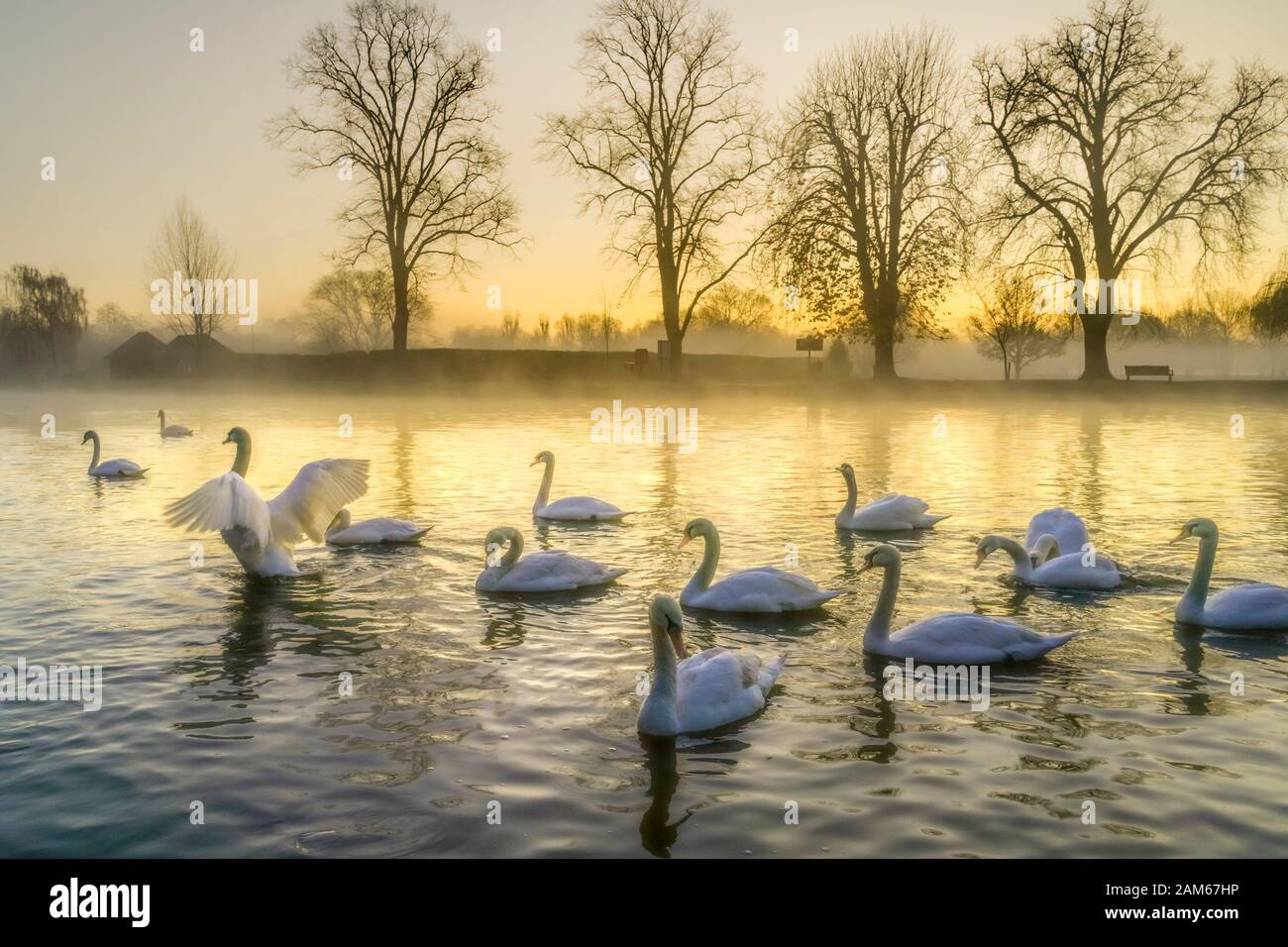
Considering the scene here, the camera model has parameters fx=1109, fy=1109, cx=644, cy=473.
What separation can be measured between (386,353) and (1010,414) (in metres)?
32.2

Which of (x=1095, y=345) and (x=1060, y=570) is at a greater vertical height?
(x=1095, y=345)

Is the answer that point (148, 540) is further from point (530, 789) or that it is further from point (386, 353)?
point (386, 353)

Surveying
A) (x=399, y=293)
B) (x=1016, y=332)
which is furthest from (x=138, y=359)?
(x=1016, y=332)

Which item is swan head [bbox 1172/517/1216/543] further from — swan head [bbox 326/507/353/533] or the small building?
the small building

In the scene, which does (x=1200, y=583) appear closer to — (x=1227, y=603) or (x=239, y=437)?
(x=1227, y=603)

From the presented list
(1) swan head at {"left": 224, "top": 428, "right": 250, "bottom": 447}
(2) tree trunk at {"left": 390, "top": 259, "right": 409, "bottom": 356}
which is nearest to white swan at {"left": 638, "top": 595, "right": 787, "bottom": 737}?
(1) swan head at {"left": 224, "top": 428, "right": 250, "bottom": 447}

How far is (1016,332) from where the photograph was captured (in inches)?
3376

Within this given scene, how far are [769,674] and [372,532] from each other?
657cm

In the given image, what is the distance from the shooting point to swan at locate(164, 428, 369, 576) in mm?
9367

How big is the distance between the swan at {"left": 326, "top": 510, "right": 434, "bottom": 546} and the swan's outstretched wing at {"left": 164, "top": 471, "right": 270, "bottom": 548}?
7.79 feet

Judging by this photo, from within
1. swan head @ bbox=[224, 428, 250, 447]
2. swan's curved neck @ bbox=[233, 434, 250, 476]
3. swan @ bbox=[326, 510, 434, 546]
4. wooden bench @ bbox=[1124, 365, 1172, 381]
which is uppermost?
wooden bench @ bbox=[1124, 365, 1172, 381]

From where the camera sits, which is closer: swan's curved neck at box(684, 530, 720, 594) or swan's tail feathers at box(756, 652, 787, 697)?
swan's tail feathers at box(756, 652, 787, 697)
